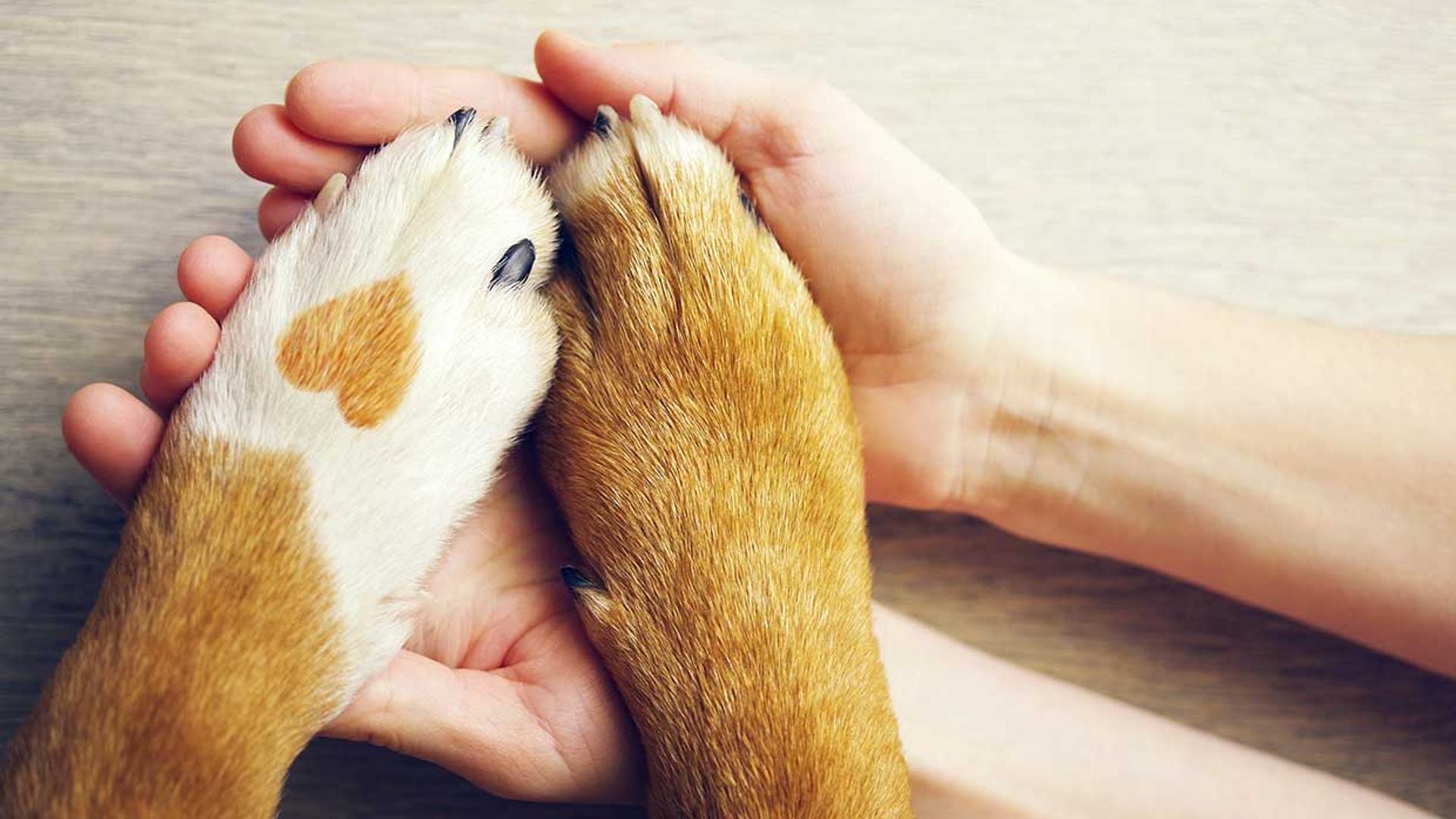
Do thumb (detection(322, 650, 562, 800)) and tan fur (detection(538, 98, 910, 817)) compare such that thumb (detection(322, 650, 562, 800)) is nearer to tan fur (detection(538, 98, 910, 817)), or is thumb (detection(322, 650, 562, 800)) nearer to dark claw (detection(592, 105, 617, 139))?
tan fur (detection(538, 98, 910, 817))

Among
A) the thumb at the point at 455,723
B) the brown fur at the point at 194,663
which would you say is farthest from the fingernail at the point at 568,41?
the thumb at the point at 455,723

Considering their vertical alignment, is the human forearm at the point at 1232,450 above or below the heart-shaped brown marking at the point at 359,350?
below

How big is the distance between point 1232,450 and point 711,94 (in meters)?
0.69

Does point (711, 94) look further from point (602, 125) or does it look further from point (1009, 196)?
point (1009, 196)

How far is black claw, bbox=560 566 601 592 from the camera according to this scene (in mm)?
783

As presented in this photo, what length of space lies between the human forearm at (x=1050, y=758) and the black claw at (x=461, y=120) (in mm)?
643

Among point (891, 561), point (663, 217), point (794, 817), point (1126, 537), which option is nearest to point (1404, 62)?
point (1126, 537)

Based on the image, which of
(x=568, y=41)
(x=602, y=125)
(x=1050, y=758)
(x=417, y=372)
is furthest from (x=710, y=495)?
(x=1050, y=758)

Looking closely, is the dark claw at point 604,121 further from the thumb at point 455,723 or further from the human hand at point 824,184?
the thumb at point 455,723

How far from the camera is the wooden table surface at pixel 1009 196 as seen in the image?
1.00m

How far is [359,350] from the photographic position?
699 millimetres

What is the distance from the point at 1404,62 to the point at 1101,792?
3.15 feet

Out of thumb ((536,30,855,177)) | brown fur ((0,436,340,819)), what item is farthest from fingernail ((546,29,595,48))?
brown fur ((0,436,340,819))

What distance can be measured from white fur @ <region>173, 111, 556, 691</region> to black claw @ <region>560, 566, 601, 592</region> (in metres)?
0.10
